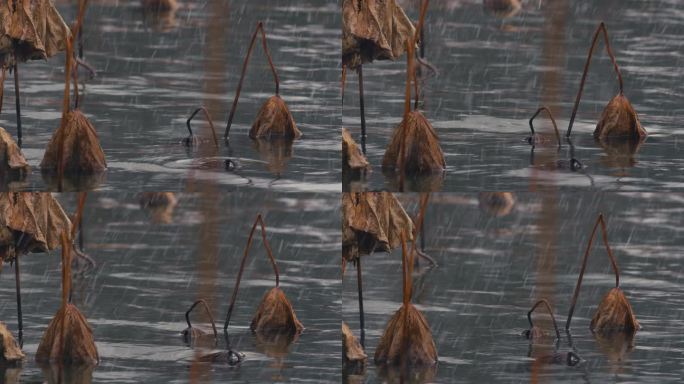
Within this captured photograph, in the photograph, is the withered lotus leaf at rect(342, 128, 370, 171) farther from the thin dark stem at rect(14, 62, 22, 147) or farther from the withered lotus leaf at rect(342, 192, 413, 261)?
the thin dark stem at rect(14, 62, 22, 147)

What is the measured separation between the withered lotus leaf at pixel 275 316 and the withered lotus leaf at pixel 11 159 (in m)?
1.98

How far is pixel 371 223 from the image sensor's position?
1991 cm

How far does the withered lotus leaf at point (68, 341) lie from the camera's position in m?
19.8

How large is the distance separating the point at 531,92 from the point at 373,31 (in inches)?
49.8

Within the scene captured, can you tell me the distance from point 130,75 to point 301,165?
4.97 ft

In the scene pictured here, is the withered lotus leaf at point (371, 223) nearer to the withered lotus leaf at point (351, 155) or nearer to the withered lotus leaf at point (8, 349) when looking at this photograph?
the withered lotus leaf at point (351, 155)

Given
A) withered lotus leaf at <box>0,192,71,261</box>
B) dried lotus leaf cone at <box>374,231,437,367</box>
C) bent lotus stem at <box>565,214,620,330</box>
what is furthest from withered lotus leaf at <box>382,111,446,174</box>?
withered lotus leaf at <box>0,192,71,261</box>

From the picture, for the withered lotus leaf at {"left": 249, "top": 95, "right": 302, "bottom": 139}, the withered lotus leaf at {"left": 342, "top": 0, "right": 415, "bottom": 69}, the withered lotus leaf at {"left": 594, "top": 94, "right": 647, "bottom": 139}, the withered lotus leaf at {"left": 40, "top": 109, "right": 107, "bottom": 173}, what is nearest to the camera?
the withered lotus leaf at {"left": 40, "top": 109, "right": 107, "bottom": 173}

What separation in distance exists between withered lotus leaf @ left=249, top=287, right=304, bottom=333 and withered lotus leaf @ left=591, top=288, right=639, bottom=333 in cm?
220

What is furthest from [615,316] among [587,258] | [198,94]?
[198,94]

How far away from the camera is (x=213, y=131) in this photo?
1995cm

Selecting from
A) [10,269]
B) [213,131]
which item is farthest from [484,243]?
[10,269]

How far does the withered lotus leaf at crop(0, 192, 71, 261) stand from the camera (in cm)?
1984

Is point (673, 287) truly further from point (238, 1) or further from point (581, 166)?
point (238, 1)
